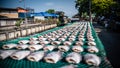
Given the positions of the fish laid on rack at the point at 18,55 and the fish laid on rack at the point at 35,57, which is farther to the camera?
the fish laid on rack at the point at 18,55

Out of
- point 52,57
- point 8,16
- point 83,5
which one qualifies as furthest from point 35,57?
point 83,5

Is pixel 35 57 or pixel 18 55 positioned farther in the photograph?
pixel 18 55

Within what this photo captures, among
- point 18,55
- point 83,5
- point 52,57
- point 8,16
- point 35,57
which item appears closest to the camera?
point 52,57

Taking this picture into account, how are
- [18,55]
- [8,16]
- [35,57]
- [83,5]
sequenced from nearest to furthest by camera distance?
[35,57], [18,55], [8,16], [83,5]

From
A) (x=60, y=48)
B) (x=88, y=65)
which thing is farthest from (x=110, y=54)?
(x=88, y=65)

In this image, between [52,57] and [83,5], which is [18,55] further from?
[83,5]

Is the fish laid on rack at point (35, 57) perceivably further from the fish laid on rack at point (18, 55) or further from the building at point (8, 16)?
the building at point (8, 16)

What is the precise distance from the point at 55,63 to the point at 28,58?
4.77ft

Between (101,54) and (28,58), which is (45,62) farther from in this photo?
(101,54)

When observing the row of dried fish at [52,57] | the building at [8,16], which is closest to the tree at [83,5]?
the building at [8,16]

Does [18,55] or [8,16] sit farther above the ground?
[8,16]

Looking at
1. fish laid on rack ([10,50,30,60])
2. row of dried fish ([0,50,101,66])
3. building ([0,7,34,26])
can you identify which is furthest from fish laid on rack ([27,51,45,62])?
building ([0,7,34,26])

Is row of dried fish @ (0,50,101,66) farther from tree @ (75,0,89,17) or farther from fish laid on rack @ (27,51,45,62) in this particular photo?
tree @ (75,0,89,17)

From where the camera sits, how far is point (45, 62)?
7.74 metres
